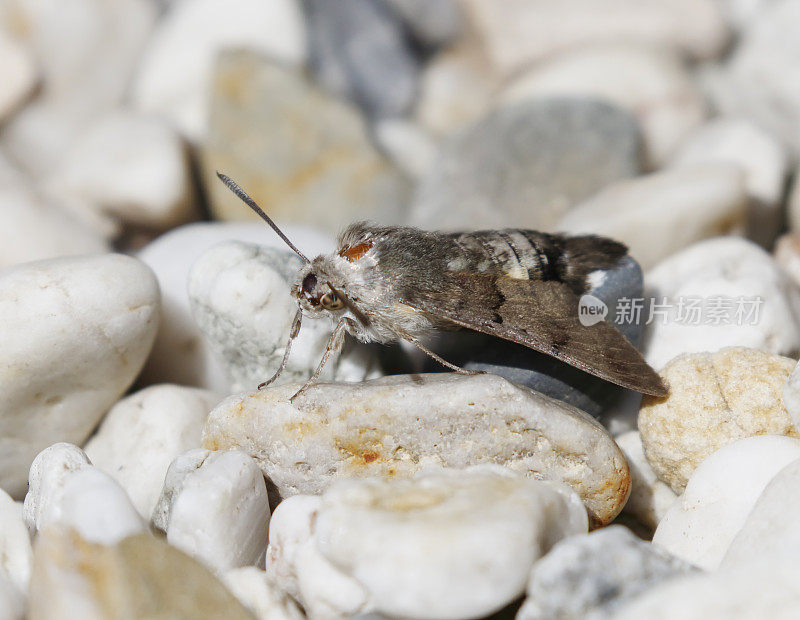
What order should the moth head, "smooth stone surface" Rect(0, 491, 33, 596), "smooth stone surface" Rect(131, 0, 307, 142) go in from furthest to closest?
"smooth stone surface" Rect(131, 0, 307, 142), the moth head, "smooth stone surface" Rect(0, 491, 33, 596)

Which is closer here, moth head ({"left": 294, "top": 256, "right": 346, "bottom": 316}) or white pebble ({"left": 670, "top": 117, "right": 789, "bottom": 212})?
moth head ({"left": 294, "top": 256, "right": 346, "bottom": 316})

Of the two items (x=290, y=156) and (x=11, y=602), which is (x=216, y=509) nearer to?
(x=11, y=602)

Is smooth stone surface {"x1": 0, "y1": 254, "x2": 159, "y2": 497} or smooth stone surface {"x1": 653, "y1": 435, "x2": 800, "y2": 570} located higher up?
smooth stone surface {"x1": 0, "y1": 254, "x2": 159, "y2": 497}

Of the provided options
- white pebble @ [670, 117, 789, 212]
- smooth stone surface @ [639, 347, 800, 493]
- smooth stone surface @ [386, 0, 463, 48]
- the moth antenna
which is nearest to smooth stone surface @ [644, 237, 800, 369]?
smooth stone surface @ [639, 347, 800, 493]

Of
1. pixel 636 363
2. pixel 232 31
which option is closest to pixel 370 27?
pixel 232 31

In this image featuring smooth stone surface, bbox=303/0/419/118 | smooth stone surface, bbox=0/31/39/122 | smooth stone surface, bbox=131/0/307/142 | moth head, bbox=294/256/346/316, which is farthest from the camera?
smooth stone surface, bbox=303/0/419/118

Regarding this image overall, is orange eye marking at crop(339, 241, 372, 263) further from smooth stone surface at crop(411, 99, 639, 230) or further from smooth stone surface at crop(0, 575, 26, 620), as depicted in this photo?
smooth stone surface at crop(0, 575, 26, 620)
